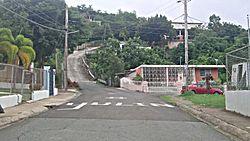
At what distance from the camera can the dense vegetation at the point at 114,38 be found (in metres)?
46.1

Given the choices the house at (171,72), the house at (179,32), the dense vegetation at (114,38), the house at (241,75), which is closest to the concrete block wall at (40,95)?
the dense vegetation at (114,38)

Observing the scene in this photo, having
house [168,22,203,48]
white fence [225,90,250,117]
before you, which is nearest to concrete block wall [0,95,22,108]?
white fence [225,90,250,117]

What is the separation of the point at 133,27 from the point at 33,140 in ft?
254

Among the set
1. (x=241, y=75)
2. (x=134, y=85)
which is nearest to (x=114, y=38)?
(x=134, y=85)

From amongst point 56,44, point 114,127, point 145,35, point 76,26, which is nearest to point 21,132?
point 114,127

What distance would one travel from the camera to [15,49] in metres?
36.5

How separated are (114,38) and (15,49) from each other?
3714 centimetres

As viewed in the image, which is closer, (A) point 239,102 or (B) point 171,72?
(A) point 239,102

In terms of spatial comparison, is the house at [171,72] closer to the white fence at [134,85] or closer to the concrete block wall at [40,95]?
the white fence at [134,85]

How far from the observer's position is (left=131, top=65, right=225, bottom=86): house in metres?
53.1

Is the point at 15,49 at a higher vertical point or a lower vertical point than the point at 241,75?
higher

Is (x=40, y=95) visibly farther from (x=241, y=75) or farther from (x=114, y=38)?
(x=114, y=38)

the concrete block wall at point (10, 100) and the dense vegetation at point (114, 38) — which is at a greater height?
the dense vegetation at point (114, 38)

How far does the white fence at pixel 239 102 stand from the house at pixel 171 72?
3486cm
